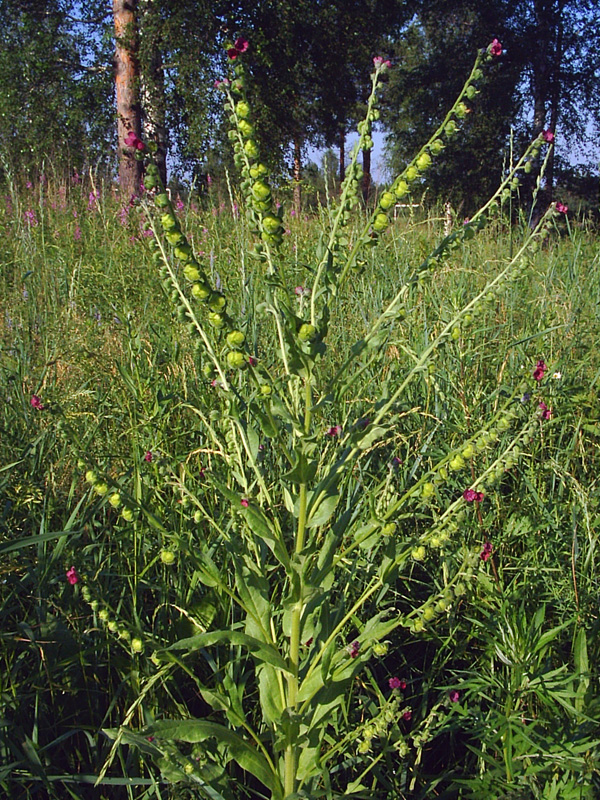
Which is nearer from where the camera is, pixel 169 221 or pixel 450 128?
pixel 169 221

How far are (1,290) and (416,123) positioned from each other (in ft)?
64.1

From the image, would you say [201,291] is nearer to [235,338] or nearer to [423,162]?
[235,338]

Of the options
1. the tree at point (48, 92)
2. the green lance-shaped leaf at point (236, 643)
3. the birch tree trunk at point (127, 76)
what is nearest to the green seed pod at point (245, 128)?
the green lance-shaped leaf at point (236, 643)

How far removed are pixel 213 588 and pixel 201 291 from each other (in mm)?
972

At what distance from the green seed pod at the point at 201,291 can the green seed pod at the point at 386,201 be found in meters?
0.33

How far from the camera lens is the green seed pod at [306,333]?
951mm

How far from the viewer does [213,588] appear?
1602 mm

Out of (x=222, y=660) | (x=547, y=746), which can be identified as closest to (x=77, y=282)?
(x=222, y=660)

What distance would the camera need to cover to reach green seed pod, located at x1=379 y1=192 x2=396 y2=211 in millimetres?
1013

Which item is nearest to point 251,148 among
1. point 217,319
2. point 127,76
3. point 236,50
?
point 236,50

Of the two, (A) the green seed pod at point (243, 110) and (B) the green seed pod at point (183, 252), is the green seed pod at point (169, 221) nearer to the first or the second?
(B) the green seed pod at point (183, 252)

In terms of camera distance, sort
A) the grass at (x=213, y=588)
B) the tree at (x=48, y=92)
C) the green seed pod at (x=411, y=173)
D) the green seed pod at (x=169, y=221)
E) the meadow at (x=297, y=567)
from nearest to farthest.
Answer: the green seed pod at (x=169, y=221)
the green seed pod at (x=411, y=173)
the meadow at (x=297, y=567)
the grass at (x=213, y=588)
the tree at (x=48, y=92)

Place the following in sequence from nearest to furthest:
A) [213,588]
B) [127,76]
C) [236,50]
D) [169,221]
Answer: [169,221], [236,50], [213,588], [127,76]

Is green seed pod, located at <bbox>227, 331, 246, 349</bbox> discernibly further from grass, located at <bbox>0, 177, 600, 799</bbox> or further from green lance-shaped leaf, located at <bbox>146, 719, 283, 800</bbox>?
green lance-shaped leaf, located at <bbox>146, 719, 283, 800</bbox>
